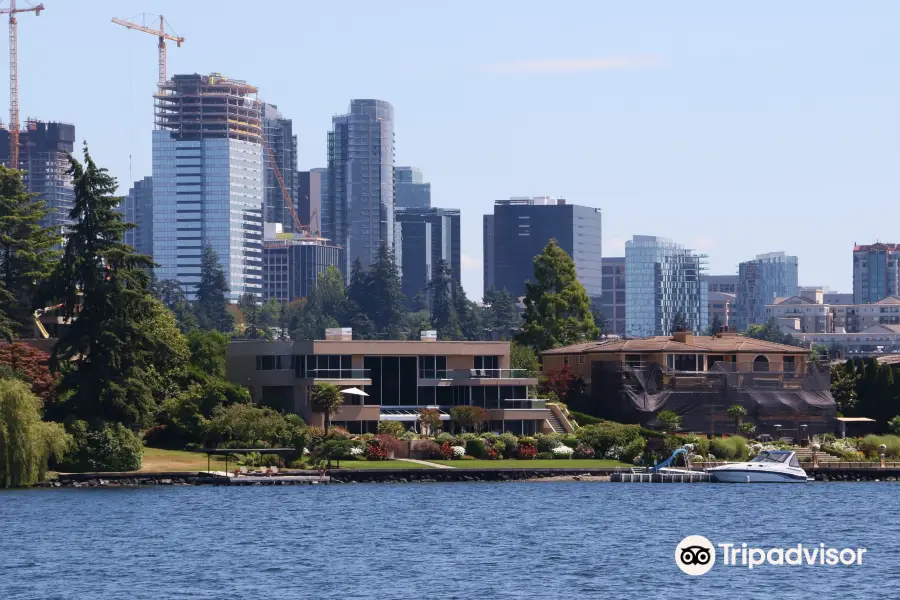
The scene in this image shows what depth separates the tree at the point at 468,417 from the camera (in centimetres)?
11300

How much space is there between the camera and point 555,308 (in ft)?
450

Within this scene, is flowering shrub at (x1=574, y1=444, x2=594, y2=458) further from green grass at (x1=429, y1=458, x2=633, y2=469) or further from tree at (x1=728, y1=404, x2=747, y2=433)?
tree at (x1=728, y1=404, x2=747, y2=433)

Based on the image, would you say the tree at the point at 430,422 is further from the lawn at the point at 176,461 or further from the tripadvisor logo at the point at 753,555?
the tripadvisor logo at the point at 753,555

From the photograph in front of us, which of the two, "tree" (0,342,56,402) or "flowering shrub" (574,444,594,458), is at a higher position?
"tree" (0,342,56,402)

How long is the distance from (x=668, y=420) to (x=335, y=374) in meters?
22.1

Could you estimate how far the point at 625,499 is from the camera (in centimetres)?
9188

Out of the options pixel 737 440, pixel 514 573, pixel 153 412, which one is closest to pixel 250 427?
pixel 153 412

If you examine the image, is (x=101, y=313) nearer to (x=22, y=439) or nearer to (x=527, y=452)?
(x=22, y=439)

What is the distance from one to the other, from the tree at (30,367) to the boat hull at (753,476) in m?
38.3

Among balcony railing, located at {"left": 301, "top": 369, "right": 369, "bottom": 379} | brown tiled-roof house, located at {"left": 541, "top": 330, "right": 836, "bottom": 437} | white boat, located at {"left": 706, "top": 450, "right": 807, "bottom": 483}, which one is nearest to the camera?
white boat, located at {"left": 706, "top": 450, "right": 807, "bottom": 483}

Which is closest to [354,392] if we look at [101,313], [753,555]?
[101,313]

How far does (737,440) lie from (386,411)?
22090mm

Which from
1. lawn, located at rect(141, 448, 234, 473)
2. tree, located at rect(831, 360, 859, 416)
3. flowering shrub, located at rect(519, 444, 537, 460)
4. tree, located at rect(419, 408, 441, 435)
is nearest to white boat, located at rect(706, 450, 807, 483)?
flowering shrub, located at rect(519, 444, 537, 460)

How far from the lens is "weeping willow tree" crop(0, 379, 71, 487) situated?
8956cm
